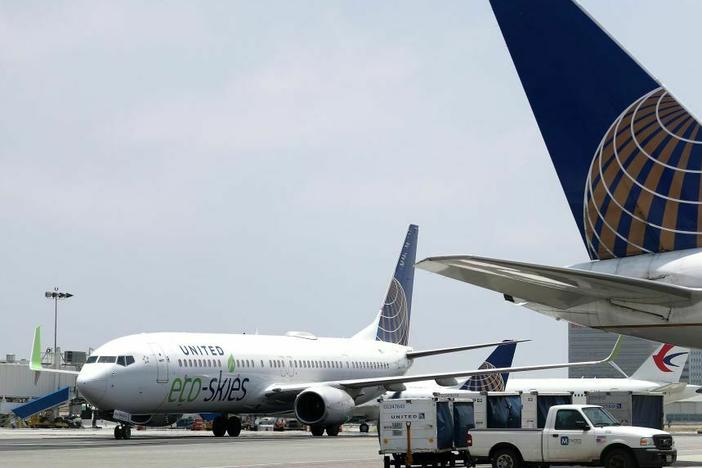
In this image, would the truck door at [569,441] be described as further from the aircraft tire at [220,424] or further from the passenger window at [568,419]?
the aircraft tire at [220,424]

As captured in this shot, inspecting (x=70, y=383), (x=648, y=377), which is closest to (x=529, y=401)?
(x=648, y=377)

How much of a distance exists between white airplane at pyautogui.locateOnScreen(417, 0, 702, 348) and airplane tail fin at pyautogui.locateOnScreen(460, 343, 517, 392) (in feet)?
146

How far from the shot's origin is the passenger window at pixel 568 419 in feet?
67.2

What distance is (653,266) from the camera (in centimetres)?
1521

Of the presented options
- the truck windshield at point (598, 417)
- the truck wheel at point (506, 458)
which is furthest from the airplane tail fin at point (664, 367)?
the truck wheel at point (506, 458)

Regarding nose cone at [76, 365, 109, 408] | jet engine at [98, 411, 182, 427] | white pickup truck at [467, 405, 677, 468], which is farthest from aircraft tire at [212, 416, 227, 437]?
white pickup truck at [467, 405, 677, 468]

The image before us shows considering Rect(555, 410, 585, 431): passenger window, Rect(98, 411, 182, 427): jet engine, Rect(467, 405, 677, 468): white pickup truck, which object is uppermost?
Rect(98, 411, 182, 427): jet engine

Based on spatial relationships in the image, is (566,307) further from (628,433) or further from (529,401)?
(529,401)

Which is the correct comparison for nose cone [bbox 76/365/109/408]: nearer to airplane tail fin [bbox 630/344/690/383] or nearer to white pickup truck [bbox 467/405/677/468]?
white pickup truck [bbox 467/405/677/468]

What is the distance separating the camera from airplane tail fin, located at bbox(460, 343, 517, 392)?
61.5 metres

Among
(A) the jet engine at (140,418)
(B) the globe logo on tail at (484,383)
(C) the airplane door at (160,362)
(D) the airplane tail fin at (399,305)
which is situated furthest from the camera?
(B) the globe logo on tail at (484,383)

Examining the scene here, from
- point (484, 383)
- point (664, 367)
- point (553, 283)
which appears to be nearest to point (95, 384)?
point (553, 283)

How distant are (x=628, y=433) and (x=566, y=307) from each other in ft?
19.8

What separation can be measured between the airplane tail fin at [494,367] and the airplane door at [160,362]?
22.6m
